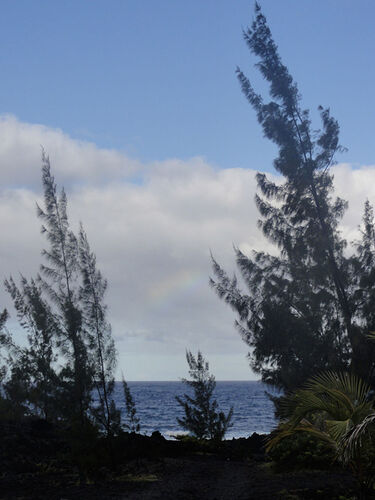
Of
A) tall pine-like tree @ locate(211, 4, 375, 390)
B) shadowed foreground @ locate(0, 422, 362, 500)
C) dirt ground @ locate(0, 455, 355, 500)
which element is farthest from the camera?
tall pine-like tree @ locate(211, 4, 375, 390)

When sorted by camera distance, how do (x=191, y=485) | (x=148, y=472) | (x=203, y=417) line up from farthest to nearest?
(x=203, y=417) → (x=148, y=472) → (x=191, y=485)

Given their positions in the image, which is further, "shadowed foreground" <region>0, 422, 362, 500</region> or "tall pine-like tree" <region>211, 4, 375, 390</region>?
"tall pine-like tree" <region>211, 4, 375, 390</region>

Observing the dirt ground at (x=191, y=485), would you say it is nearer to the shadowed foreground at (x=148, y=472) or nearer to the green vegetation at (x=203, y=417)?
the shadowed foreground at (x=148, y=472)

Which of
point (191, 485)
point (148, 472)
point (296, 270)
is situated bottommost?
point (148, 472)

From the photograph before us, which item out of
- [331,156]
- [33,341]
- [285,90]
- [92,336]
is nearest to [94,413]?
[92,336]

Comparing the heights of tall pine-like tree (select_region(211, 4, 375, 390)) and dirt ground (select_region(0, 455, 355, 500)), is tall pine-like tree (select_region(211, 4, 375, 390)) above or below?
above

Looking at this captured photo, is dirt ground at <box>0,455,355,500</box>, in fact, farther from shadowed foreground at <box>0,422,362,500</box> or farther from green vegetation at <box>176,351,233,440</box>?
green vegetation at <box>176,351,233,440</box>

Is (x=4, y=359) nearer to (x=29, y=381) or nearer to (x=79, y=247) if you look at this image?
(x=29, y=381)

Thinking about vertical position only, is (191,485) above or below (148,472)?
above

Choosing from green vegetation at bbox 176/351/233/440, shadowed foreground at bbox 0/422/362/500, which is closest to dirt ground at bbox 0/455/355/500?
shadowed foreground at bbox 0/422/362/500

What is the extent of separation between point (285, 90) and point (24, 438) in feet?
53.7

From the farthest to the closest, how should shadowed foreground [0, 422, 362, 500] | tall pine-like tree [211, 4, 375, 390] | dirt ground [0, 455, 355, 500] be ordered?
tall pine-like tree [211, 4, 375, 390] → shadowed foreground [0, 422, 362, 500] → dirt ground [0, 455, 355, 500]

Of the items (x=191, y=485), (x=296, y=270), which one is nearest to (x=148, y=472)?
(x=191, y=485)

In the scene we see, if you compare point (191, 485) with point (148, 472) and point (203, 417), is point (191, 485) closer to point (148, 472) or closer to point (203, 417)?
point (148, 472)
